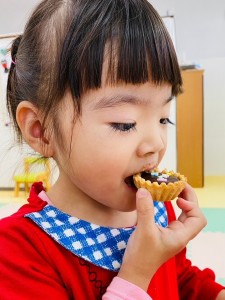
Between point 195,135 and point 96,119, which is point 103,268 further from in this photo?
point 195,135

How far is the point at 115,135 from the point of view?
510mm

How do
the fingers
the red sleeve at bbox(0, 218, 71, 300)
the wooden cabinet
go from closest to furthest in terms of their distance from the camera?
the red sleeve at bbox(0, 218, 71, 300)
the fingers
the wooden cabinet

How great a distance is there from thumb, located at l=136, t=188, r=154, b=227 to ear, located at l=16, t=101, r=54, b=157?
0.19 metres

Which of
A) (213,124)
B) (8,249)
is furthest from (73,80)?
(213,124)

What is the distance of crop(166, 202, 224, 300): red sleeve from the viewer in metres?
0.69

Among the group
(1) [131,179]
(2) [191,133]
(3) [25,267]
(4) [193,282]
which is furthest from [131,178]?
(2) [191,133]

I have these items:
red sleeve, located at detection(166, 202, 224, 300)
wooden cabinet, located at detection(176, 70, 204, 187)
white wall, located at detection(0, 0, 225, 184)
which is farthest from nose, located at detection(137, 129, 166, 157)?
white wall, located at detection(0, 0, 225, 184)

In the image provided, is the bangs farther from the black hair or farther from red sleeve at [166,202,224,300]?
red sleeve at [166,202,224,300]

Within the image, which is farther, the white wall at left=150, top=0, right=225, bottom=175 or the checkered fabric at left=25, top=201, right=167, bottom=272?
the white wall at left=150, top=0, right=225, bottom=175

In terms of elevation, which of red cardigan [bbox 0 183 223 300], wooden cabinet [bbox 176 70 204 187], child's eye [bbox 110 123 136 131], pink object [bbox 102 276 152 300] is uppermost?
child's eye [bbox 110 123 136 131]

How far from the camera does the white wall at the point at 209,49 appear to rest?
3.88 metres

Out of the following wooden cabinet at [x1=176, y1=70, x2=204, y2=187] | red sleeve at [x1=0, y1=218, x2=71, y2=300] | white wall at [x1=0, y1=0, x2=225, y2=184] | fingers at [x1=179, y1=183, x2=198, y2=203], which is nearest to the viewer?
red sleeve at [x1=0, y1=218, x2=71, y2=300]

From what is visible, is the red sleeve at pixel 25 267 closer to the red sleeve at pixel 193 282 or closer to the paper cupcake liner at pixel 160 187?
the paper cupcake liner at pixel 160 187

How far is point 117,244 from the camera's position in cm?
60
